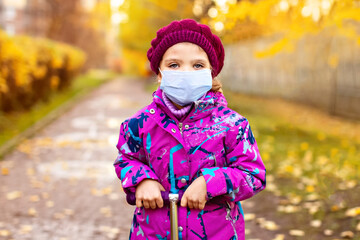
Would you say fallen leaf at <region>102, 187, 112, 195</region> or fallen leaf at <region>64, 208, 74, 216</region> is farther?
fallen leaf at <region>102, 187, 112, 195</region>

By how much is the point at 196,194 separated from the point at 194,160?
6.0 inches

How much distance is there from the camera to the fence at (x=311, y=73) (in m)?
13.1

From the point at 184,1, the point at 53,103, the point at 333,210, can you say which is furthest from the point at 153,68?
the point at 53,103

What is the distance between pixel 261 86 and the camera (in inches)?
827

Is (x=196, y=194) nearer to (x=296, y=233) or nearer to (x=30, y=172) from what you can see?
(x=296, y=233)

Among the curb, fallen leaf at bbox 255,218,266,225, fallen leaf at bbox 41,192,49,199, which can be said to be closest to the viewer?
fallen leaf at bbox 255,218,266,225

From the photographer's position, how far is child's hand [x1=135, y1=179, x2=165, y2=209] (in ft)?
6.59

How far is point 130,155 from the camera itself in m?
2.14

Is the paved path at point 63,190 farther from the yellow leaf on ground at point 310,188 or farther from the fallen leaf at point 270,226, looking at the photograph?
the yellow leaf on ground at point 310,188

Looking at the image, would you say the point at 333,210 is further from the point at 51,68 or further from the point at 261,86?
the point at 261,86

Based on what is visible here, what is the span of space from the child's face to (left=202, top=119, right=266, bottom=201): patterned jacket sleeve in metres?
0.34

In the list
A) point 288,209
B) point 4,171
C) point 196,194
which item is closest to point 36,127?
point 4,171

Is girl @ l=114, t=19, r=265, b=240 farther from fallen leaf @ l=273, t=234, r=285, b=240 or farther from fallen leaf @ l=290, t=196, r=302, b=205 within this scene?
fallen leaf @ l=290, t=196, r=302, b=205

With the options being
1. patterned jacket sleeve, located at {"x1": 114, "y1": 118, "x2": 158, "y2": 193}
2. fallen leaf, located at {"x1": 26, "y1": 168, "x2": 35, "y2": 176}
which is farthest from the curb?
patterned jacket sleeve, located at {"x1": 114, "y1": 118, "x2": 158, "y2": 193}
